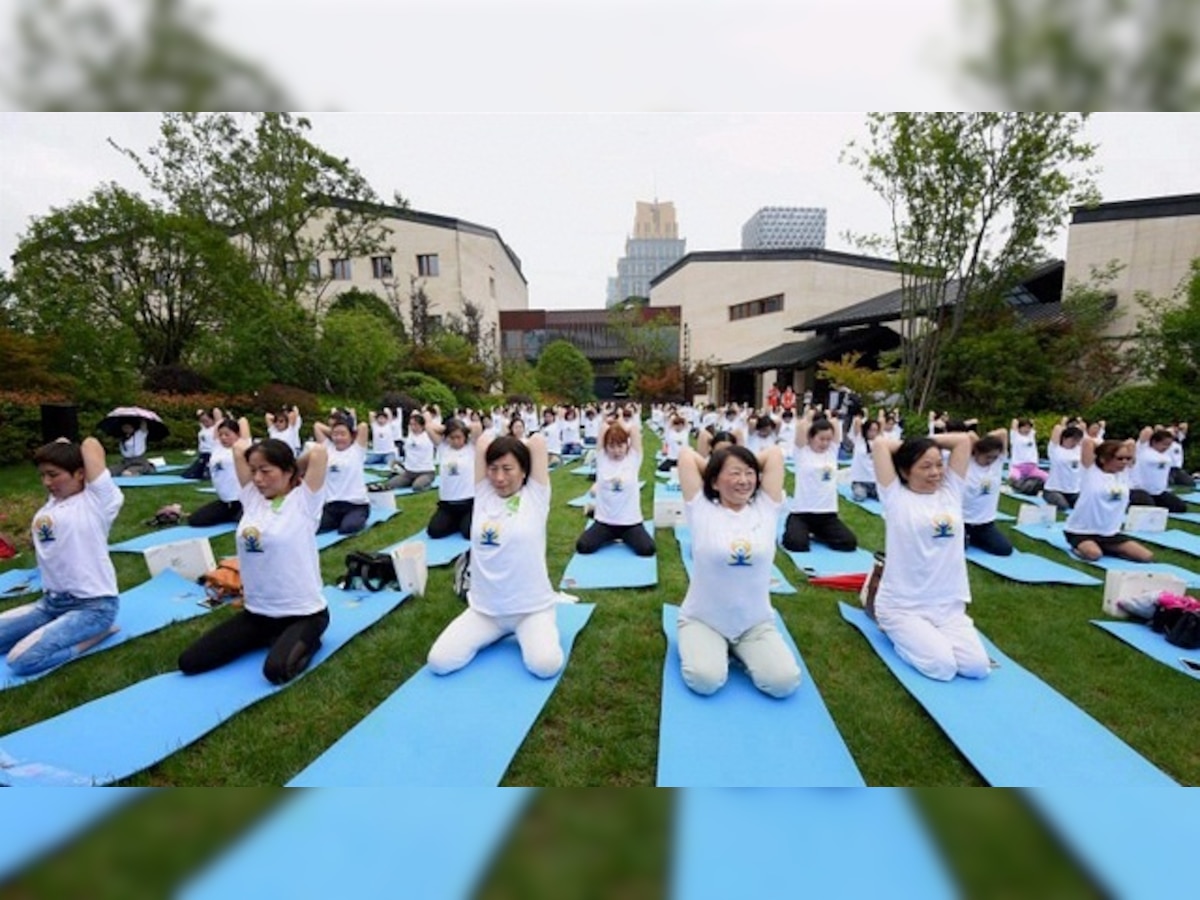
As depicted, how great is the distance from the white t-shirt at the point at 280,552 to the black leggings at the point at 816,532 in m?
4.74

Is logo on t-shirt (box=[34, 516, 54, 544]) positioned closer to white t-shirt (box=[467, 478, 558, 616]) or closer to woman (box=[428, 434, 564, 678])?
woman (box=[428, 434, 564, 678])

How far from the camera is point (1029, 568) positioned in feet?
17.9

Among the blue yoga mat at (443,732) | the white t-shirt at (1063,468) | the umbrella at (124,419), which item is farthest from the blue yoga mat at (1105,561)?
the umbrella at (124,419)

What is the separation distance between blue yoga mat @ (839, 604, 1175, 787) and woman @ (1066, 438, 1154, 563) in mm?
3256

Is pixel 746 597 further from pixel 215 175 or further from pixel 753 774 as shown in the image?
pixel 215 175

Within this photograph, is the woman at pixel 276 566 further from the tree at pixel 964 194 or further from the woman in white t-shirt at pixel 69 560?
the tree at pixel 964 194

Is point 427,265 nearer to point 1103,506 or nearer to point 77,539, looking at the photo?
point 77,539

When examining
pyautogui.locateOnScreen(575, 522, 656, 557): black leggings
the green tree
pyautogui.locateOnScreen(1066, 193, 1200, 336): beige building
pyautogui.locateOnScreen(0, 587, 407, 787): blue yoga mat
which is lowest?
pyautogui.locateOnScreen(0, 587, 407, 787): blue yoga mat

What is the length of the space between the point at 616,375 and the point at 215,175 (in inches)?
741

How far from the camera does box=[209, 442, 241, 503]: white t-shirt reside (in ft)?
23.0

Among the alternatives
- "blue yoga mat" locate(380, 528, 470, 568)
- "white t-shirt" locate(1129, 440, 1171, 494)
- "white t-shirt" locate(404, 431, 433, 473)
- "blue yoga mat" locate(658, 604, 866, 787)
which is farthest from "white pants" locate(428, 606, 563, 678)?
"white t-shirt" locate(1129, 440, 1171, 494)

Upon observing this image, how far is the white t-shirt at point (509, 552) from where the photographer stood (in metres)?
3.63

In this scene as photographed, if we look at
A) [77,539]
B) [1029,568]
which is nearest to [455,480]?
[77,539]

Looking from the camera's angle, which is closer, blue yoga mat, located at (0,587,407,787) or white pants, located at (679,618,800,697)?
blue yoga mat, located at (0,587,407,787)
